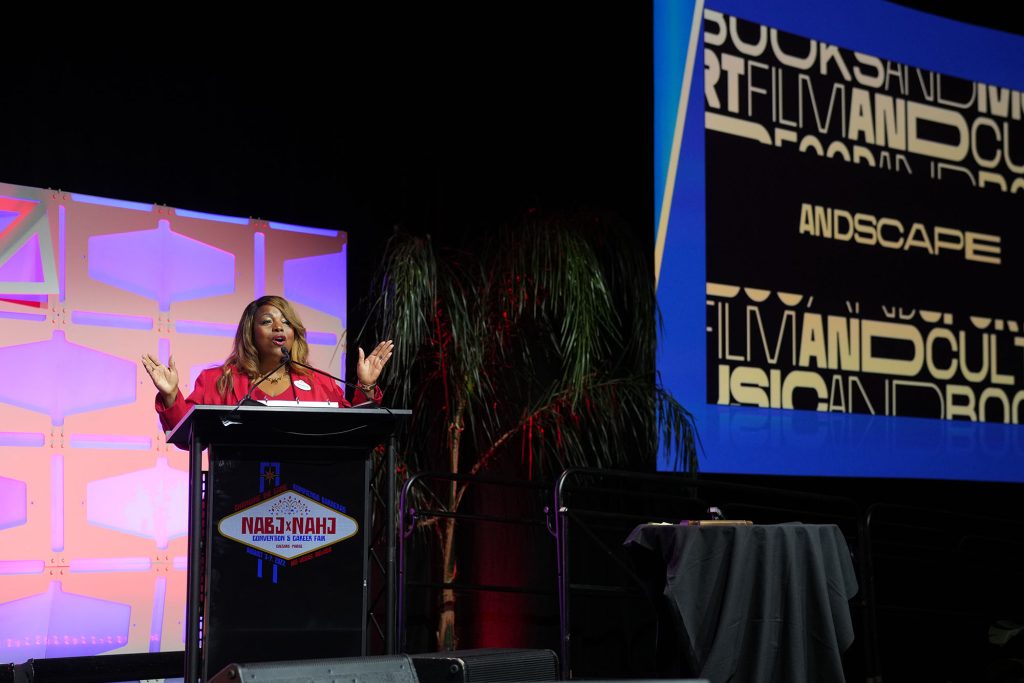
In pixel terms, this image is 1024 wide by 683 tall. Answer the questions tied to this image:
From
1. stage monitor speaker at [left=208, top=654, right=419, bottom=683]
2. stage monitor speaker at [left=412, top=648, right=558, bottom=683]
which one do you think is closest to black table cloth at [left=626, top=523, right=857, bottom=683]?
stage monitor speaker at [left=412, top=648, right=558, bottom=683]

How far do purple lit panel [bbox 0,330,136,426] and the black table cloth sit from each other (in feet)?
7.19

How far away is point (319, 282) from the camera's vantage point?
15.9ft

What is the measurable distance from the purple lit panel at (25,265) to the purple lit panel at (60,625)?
3.56 ft

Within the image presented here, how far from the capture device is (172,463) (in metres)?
4.45

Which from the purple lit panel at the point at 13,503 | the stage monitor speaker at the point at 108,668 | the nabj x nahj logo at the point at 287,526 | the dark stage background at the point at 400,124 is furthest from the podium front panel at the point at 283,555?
the dark stage background at the point at 400,124

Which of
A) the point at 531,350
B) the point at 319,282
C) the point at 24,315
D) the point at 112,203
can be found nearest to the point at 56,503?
the point at 24,315

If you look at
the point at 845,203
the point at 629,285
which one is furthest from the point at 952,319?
the point at 629,285

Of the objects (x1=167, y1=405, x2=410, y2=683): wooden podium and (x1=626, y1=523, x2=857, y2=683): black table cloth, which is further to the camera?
(x1=626, y1=523, x2=857, y2=683): black table cloth

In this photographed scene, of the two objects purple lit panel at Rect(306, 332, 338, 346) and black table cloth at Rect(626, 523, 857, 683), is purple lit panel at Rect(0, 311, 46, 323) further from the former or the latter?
black table cloth at Rect(626, 523, 857, 683)

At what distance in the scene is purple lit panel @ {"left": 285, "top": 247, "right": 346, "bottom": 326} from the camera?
15.7ft

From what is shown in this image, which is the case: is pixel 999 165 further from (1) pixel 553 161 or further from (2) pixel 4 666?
(2) pixel 4 666

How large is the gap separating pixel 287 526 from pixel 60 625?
1924mm

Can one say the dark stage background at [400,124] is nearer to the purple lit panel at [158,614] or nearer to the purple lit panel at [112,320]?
the purple lit panel at [112,320]

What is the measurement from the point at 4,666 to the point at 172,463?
1.25 meters
